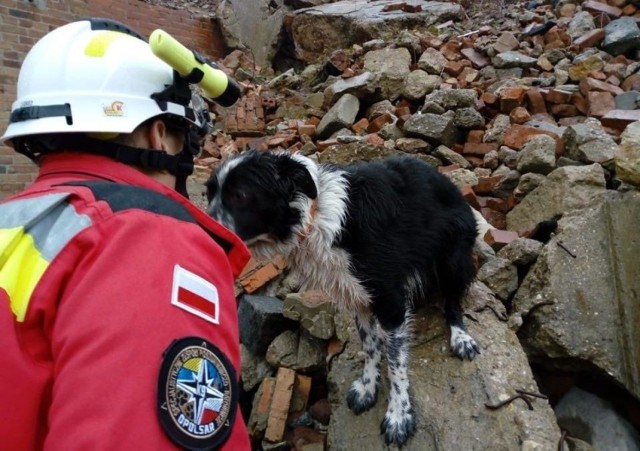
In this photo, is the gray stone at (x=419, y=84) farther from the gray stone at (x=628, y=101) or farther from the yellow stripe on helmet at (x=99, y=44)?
the yellow stripe on helmet at (x=99, y=44)

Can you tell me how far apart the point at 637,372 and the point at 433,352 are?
1142 mm

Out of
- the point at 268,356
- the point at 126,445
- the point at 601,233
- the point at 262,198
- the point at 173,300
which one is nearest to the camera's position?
the point at 126,445

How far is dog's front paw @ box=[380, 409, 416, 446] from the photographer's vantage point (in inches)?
107

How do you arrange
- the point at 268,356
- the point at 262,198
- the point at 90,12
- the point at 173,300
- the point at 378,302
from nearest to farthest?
1. the point at 173,300
2. the point at 262,198
3. the point at 378,302
4. the point at 268,356
5. the point at 90,12

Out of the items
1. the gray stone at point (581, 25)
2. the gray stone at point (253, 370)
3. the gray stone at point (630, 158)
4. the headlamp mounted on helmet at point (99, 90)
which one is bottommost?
the gray stone at point (253, 370)

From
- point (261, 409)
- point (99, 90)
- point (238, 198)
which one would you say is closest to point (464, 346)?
point (261, 409)

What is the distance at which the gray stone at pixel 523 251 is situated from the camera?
11.9 feet

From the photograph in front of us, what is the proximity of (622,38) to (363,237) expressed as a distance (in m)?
6.57

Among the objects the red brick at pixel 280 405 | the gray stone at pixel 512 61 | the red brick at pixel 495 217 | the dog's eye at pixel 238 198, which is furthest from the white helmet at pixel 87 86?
the gray stone at pixel 512 61

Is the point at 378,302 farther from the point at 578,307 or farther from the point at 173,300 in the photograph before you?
→ the point at 173,300

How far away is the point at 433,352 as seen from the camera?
3.11 m

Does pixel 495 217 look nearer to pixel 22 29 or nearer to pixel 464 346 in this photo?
pixel 464 346

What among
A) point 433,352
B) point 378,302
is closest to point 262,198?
point 378,302

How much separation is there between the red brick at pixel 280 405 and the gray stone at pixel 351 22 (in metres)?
7.17
